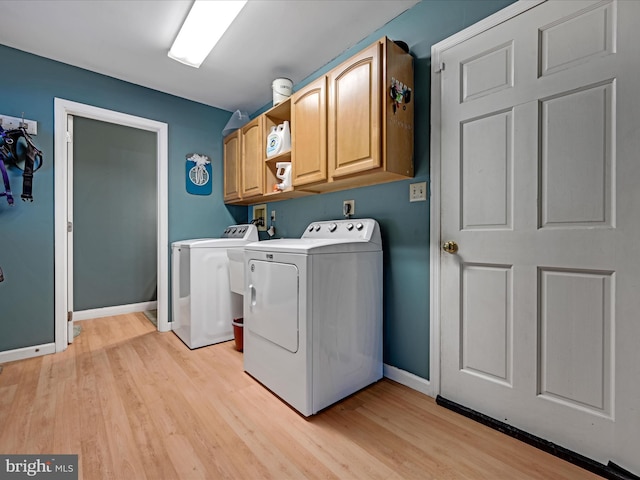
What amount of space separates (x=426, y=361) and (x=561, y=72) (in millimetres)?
1582

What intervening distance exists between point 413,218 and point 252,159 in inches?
65.8

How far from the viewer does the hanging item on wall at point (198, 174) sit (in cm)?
305

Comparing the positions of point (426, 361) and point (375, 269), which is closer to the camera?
point (426, 361)

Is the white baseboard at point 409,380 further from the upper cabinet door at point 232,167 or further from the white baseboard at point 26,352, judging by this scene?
the white baseboard at point 26,352

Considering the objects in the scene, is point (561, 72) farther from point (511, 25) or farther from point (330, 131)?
point (330, 131)

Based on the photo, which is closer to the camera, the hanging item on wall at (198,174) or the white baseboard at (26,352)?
the white baseboard at (26,352)

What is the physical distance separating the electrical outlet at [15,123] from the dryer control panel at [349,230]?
2269mm

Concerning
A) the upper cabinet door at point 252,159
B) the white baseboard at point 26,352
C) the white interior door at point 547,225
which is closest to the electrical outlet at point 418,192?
the white interior door at point 547,225

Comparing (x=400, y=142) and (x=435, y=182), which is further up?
(x=400, y=142)

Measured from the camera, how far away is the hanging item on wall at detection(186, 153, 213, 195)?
305cm

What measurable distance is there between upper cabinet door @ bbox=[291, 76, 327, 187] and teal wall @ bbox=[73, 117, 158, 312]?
2670 millimetres

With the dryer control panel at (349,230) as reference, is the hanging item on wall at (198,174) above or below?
above

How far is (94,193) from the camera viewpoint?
3.51 meters

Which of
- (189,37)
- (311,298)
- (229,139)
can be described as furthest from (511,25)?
(229,139)
